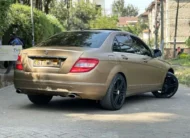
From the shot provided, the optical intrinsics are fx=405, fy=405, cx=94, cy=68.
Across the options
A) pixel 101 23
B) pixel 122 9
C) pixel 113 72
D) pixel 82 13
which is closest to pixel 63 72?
pixel 113 72

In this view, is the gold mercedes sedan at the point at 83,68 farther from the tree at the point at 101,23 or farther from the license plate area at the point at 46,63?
the tree at the point at 101,23

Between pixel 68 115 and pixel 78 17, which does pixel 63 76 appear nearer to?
pixel 68 115

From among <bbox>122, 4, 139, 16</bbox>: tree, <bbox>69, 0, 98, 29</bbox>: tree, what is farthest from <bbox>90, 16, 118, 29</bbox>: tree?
<bbox>122, 4, 139, 16</bbox>: tree

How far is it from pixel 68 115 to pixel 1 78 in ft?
16.6

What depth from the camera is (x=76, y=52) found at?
719cm

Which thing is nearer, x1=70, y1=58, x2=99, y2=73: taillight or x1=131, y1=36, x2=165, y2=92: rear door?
x1=70, y1=58, x2=99, y2=73: taillight

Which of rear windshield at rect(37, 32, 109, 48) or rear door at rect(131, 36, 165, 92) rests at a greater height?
rear windshield at rect(37, 32, 109, 48)

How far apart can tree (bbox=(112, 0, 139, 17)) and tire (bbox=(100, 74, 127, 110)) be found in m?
121

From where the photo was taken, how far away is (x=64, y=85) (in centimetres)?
718

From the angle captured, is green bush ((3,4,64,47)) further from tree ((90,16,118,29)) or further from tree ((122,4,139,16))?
tree ((122,4,139,16))

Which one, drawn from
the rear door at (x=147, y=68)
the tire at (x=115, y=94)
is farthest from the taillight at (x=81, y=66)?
the rear door at (x=147, y=68)

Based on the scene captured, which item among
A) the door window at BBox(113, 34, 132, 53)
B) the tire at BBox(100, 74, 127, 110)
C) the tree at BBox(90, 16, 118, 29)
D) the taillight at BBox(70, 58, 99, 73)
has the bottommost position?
the tree at BBox(90, 16, 118, 29)

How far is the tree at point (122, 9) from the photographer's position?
422 ft

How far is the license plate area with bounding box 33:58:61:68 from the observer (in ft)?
23.8
